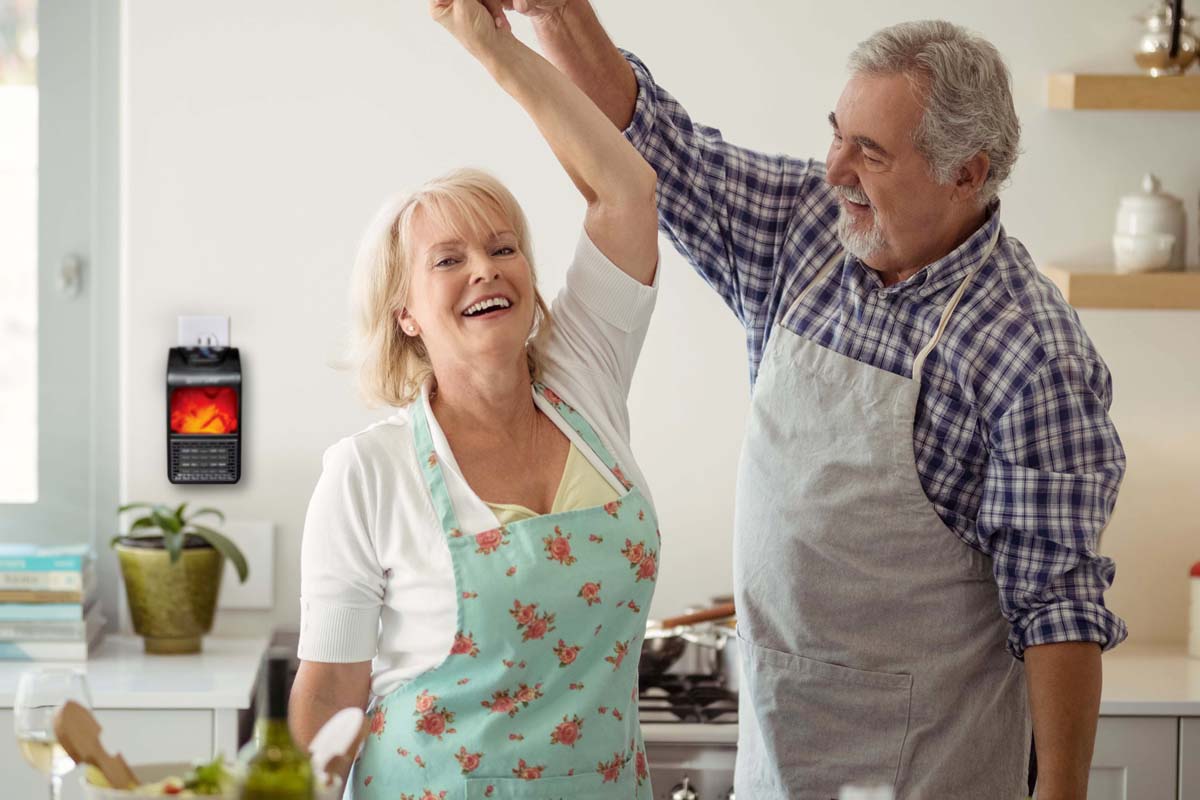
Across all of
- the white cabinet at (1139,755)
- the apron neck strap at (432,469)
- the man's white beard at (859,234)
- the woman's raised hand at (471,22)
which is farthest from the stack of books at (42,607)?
the white cabinet at (1139,755)

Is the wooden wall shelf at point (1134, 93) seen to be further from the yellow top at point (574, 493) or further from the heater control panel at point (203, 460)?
the heater control panel at point (203, 460)

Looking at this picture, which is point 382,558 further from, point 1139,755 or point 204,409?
point 1139,755

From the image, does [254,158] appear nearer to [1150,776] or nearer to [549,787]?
[549,787]

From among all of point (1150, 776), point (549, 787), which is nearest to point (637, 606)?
point (549, 787)

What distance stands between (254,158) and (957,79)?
5.12ft

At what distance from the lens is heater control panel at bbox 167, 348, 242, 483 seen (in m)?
2.81

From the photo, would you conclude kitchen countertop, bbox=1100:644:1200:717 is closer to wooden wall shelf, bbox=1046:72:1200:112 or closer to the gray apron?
the gray apron

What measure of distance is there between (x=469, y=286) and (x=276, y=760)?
2.36ft

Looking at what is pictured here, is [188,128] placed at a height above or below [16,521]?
above

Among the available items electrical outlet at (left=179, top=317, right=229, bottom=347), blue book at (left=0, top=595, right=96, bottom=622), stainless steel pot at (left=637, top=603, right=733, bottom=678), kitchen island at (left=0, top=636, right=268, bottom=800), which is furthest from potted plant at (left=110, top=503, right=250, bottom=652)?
stainless steel pot at (left=637, top=603, right=733, bottom=678)

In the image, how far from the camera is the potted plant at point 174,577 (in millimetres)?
2689

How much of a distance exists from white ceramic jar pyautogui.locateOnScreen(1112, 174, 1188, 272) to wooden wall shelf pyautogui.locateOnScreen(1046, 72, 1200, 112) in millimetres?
157

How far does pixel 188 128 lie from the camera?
110 inches

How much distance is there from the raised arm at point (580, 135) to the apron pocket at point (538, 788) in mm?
593
